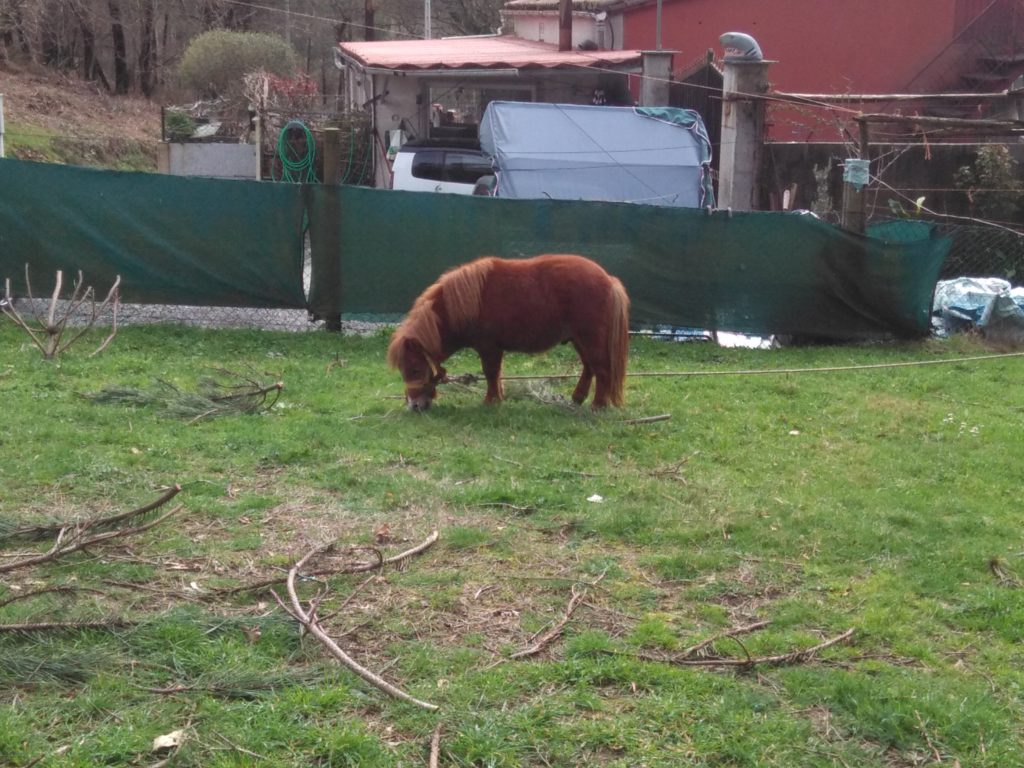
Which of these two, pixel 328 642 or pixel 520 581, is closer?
pixel 328 642

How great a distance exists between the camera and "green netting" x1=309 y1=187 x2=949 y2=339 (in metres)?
11.8

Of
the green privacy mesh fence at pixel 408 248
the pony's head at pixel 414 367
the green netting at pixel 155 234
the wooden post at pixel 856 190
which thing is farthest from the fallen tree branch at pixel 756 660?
the wooden post at pixel 856 190

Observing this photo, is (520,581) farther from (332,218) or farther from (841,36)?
(841,36)

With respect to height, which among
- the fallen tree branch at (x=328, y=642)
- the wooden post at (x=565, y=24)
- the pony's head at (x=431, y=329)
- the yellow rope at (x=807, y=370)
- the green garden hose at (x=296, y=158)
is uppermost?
the wooden post at (x=565, y=24)

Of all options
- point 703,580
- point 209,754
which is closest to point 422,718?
point 209,754

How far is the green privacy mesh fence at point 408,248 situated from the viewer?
11.4 m

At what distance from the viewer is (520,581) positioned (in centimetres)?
521

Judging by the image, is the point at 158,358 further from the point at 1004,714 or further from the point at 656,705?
the point at 1004,714

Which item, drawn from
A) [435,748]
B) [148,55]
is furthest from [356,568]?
[148,55]

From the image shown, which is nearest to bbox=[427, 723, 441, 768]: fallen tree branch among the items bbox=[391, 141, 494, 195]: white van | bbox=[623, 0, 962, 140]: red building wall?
bbox=[391, 141, 494, 195]: white van

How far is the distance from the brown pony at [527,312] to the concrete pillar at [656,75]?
13023 millimetres

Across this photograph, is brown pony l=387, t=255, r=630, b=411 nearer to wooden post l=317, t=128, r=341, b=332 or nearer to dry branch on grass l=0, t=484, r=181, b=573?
wooden post l=317, t=128, r=341, b=332

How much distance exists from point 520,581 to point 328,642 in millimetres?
1201

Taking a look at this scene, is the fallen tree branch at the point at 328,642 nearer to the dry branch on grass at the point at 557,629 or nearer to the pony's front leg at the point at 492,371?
the dry branch on grass at the point at 557,629
